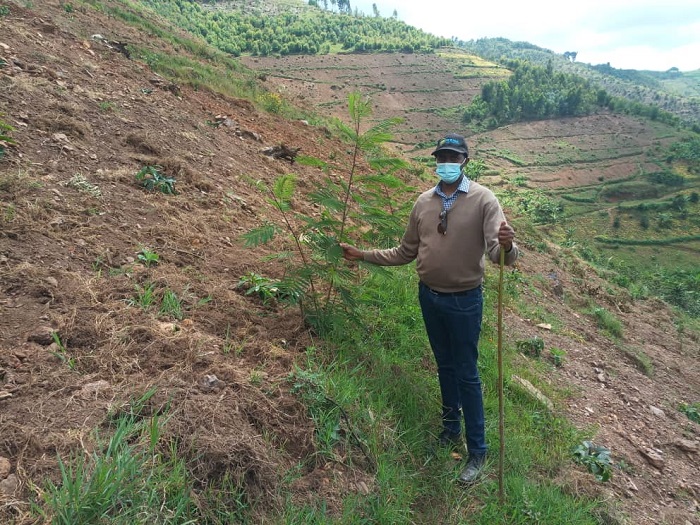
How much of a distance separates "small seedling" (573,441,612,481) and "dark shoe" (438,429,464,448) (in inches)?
46.5

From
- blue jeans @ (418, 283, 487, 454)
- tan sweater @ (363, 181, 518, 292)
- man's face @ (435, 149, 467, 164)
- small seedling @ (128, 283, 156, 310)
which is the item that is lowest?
blue jeans @ (418, 283, 487, 454)

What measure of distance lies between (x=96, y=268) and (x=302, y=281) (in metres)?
1.46

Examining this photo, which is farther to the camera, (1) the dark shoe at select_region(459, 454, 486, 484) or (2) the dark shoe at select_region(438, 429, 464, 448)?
(2) the dark shoe at select_region(438, 429, 464, 448)

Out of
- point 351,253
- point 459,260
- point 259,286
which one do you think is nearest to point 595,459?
point 459,260

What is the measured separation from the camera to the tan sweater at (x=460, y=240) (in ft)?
8.07

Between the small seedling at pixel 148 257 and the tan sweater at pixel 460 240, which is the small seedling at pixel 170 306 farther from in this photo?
the tan sweater at pixel 460 240

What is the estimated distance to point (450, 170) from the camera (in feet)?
8.43

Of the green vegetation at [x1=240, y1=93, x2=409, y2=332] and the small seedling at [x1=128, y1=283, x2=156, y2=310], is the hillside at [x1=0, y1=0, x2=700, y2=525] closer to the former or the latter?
the small seedling at [x1=128, y1=283, x2=156, y2=310]

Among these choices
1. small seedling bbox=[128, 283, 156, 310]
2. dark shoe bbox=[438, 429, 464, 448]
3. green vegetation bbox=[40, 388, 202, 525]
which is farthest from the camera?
dark shoe bbox=[438, 429, 464, 448]

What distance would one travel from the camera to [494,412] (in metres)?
3.47

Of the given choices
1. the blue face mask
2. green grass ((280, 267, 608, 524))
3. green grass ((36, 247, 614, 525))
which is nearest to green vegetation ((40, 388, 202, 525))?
green grass ((36, 247, 614, 525))

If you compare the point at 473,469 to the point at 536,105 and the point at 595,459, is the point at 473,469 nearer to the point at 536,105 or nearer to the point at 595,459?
the point at 595,459

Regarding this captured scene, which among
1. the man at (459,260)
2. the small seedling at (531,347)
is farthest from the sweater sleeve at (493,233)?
the small seedling at (531,347)

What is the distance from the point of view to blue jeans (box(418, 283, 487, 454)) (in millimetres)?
2609
